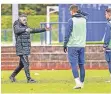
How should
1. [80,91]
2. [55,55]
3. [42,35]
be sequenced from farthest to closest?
[42,35] < [55,55] < [80,91]

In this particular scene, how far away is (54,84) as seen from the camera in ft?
51.4

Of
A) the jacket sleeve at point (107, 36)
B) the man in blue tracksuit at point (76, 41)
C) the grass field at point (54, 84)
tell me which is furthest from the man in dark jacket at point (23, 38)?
the jacket sleeve at point (107, 36)

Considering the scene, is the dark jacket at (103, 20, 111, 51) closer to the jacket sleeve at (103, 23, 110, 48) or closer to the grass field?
the jacket sleeve at (103, 23, 110, 48)

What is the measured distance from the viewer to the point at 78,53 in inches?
580

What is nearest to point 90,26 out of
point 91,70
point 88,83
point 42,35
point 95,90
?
point 42,35

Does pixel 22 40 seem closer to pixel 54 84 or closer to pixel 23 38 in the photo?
pixel 23 38

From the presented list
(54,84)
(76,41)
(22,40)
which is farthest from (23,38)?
(76,41)

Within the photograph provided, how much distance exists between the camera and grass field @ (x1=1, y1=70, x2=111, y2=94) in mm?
14312

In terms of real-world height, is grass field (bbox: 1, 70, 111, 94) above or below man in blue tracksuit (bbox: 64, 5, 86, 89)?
below

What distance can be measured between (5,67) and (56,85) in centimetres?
707

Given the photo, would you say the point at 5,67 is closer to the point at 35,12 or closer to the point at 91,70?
the point at 91,70

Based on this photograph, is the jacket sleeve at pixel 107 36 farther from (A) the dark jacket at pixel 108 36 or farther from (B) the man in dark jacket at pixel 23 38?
(B) the man in dark jacket at pixel 23 38

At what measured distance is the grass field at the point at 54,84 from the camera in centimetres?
1431

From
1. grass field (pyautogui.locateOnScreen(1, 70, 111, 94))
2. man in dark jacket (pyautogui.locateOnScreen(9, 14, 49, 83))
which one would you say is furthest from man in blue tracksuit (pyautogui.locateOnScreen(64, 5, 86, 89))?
man in dark jacket (pyautogui.locateOnScreen(9, 14, 49, 83))
